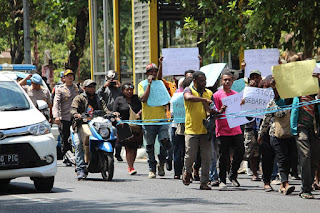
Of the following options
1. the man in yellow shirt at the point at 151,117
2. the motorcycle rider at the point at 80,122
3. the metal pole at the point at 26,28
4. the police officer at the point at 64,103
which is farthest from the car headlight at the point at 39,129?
the metal pole at the point at 26,28

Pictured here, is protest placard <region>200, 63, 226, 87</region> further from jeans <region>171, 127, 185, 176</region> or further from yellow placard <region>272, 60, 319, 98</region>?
yellow placard <region>272, 60, 319, 98</region>

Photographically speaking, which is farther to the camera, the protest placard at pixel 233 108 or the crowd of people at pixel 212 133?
the protest placard at pixel 233 108

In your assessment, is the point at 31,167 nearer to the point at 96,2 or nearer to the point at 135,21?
the point at 135,21

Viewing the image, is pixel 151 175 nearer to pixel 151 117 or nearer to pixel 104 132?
pixel 151 117

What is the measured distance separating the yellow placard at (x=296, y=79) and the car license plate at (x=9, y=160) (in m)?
3.82

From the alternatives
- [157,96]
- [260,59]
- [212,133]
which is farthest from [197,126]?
[260,59]

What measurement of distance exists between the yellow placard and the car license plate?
151 inches

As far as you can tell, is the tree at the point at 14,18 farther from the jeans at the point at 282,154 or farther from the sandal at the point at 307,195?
the sandal at the point at 307,195

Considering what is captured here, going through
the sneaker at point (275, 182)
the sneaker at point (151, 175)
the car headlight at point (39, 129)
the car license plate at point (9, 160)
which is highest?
the car headlight at point (39, 129)

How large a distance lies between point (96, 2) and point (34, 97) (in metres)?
9.07

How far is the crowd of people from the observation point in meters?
11.5

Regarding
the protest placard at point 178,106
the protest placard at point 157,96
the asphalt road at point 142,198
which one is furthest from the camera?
the protest placard at point 157,96

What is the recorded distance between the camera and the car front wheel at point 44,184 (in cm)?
1197

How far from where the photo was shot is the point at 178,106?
44.5ft
